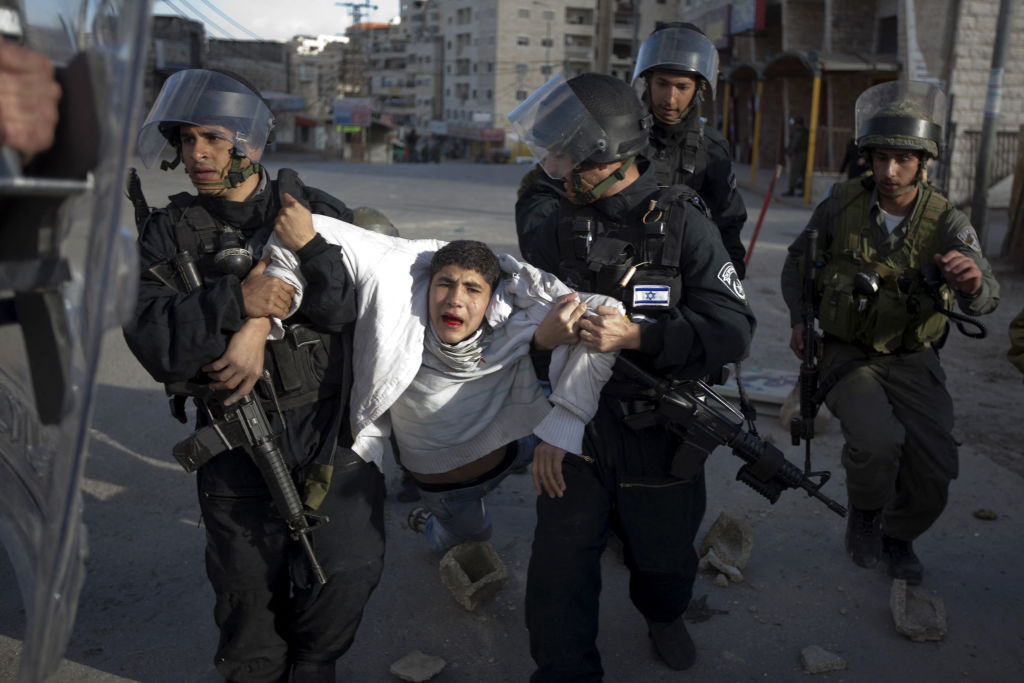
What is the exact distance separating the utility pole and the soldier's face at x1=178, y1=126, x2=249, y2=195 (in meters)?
9.50

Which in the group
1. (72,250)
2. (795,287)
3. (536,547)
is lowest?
(536,547)

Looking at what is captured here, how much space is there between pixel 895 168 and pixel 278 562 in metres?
2.66

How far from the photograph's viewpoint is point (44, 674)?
1.32m

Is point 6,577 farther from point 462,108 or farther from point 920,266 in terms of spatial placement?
point 462,108

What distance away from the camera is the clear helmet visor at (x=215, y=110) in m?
2.64

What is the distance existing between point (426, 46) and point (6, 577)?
9177cm

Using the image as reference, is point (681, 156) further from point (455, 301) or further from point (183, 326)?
point (183, 326)

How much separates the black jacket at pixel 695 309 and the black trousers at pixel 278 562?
0.98 m

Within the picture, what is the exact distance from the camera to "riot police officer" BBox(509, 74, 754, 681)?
2.70 metres

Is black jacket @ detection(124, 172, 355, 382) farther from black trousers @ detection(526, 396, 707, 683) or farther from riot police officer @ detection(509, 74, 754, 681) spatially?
black trousers @ detection(526, 396, 707, 683)

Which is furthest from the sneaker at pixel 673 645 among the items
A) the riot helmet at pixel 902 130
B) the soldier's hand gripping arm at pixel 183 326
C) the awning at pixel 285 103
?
the awning at pixel 285 103

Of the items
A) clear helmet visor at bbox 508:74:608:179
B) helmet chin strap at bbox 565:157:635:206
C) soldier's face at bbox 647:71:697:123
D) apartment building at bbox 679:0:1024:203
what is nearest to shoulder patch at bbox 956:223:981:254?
soldier's face at bbox 647:71:697:123

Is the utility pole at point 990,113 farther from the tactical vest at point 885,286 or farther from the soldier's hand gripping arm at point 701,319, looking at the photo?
the soldier's hand gripping arm at point 701,319

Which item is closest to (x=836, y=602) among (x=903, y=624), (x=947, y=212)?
(x=903, y=624)
